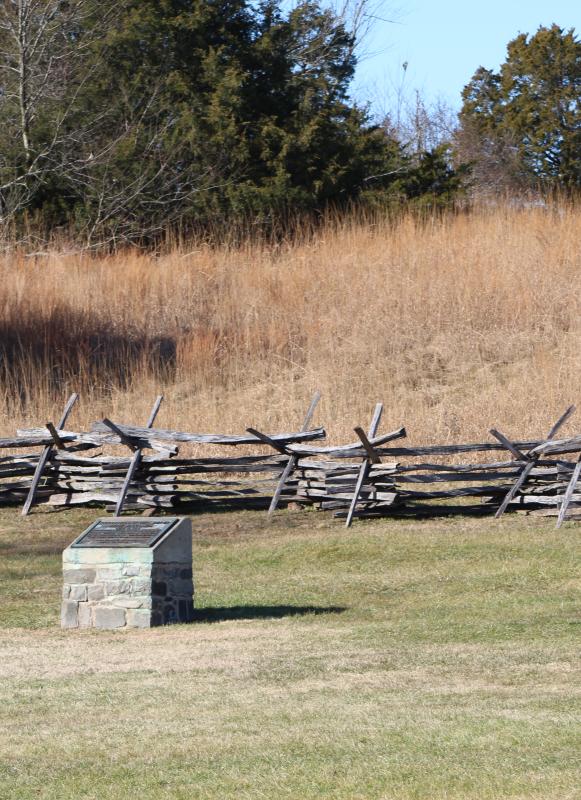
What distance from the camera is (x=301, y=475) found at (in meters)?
16.6

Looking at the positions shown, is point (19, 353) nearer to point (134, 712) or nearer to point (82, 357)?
point (82, 357)

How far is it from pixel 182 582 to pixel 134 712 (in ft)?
10.2

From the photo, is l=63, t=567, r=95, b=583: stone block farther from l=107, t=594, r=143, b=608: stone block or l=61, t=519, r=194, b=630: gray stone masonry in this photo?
l=107, t=594, r=143, b=608: stone block

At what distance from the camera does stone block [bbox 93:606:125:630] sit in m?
9.72

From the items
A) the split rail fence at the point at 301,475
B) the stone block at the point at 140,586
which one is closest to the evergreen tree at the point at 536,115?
the split rail fence at the point at 301,475

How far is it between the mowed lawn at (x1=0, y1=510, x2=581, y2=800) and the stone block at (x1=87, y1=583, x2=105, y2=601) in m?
0.26

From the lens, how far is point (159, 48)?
28.7 m

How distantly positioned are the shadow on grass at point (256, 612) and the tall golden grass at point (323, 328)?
8.45 metres

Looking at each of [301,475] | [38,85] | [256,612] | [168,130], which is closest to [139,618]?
[256,612]

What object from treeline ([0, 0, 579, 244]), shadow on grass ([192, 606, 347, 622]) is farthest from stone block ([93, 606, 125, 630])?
treeline ([0, 0, 579, 244])

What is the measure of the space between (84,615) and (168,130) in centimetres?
1972

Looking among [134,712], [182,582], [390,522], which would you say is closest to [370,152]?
[390,522]

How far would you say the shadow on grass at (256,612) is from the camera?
34.1 feet

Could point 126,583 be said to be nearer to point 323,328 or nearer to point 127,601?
point 127,601
